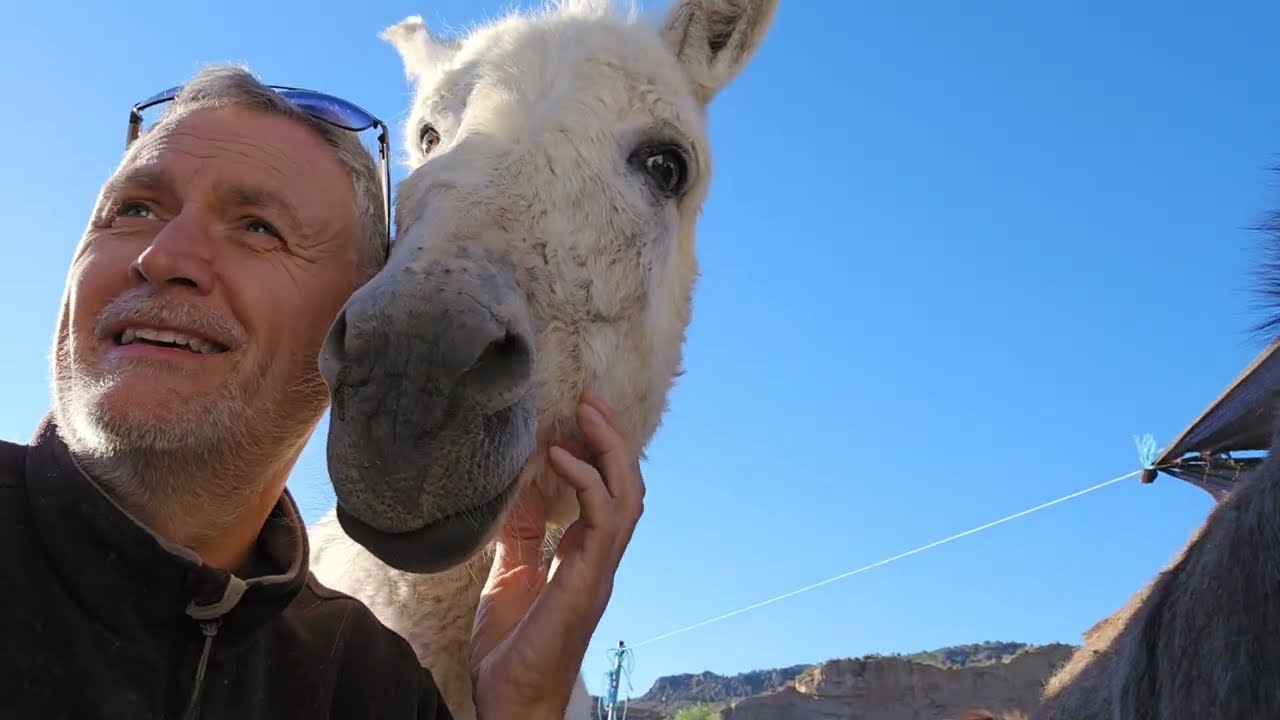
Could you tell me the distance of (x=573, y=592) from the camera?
72.6 inches

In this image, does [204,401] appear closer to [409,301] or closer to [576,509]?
[409,301]

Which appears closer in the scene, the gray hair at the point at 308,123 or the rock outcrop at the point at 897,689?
the gray hair at the point at 308,123

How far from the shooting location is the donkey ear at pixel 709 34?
300cm

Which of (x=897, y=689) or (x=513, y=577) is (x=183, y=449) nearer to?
(x=513, y=577)

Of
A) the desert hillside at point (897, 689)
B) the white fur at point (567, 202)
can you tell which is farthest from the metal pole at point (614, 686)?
the desert hillside at point (897, 689)

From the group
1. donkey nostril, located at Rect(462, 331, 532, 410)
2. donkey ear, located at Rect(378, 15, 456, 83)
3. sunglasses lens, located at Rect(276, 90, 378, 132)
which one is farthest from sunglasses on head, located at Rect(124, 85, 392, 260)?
donkey ear, located at Rect(378, 15, 456, 83)

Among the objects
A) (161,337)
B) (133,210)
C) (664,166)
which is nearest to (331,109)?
(133,210)

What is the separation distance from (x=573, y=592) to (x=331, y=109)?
1.19 metres

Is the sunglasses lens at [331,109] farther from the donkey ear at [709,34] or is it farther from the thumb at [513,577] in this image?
the donkey ear at [709,34]

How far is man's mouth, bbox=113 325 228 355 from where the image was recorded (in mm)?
1486

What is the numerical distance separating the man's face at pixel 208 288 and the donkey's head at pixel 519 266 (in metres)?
0.18

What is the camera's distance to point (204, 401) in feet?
4.90

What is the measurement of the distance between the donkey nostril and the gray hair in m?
0.43

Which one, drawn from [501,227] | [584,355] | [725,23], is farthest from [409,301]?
[725,23]
